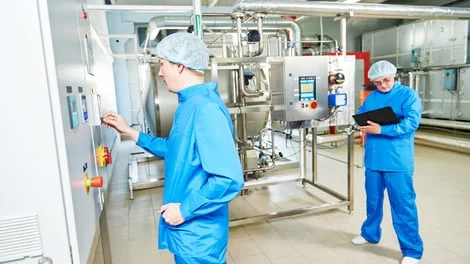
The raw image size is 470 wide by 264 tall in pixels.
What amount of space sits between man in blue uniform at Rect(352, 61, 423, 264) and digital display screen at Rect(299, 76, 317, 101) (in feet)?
1.72

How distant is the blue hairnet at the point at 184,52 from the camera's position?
3.84 ft

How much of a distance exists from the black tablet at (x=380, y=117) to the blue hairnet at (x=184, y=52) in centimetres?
141

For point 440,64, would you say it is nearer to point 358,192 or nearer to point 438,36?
point 438,36

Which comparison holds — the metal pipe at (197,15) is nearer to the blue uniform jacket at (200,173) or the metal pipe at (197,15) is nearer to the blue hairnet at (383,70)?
the blue uniform jacket at (200,173)

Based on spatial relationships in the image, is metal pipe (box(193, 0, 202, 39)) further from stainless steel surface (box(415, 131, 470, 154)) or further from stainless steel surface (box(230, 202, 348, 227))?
stainless steel surface (box(415, 131, 470, 154))

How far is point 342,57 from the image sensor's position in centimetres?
270

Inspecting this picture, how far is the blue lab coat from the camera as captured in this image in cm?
200

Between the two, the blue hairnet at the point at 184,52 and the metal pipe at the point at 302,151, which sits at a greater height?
the blue hairnet at the point at 184,52

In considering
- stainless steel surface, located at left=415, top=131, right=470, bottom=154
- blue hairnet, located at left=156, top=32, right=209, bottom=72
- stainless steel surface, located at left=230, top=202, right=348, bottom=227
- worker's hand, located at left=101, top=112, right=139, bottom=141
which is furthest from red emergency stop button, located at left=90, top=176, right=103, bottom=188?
stainless steel surface, located at left=415, top=131, right=470, bottom=154

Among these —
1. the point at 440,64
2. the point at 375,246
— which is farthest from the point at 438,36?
the point at 375,246

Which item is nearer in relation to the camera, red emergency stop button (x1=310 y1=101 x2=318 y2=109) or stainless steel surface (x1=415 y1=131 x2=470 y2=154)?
red emergency stop button (x1=310 y1=101 x2=318 y2=109)

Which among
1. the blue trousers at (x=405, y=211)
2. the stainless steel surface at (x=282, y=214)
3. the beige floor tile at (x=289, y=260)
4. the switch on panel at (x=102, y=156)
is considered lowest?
the beige floor tile at (x=289, y=260)

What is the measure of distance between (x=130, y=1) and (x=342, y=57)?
5145 millimetres

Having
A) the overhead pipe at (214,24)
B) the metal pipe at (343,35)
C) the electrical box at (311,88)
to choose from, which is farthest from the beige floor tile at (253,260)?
the overhead pipe at (214,24)
